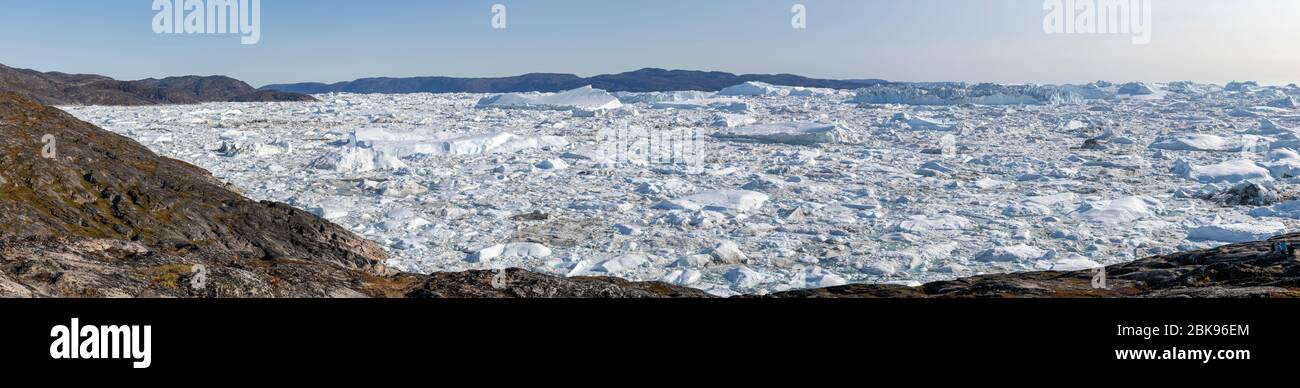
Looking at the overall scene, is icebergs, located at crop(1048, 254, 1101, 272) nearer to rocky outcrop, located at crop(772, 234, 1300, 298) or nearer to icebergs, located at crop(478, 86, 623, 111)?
rocky outcrop, located at crop(772, 234, 1300, 298)

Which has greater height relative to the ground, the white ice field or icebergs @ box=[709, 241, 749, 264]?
the white ice field

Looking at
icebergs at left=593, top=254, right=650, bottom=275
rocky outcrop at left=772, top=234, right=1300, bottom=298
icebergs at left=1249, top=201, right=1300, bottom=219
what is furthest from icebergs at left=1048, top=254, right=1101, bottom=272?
icebergs at left=1249, top=201, right=1300, bottom=219

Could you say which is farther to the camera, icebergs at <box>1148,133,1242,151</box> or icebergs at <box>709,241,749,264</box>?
icebergs at <box>1148,133,1242,151</box>

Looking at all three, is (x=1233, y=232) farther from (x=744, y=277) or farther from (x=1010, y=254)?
(x=744, y=277)

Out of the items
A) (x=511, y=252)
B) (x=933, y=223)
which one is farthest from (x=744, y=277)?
(x=933, y=223)
